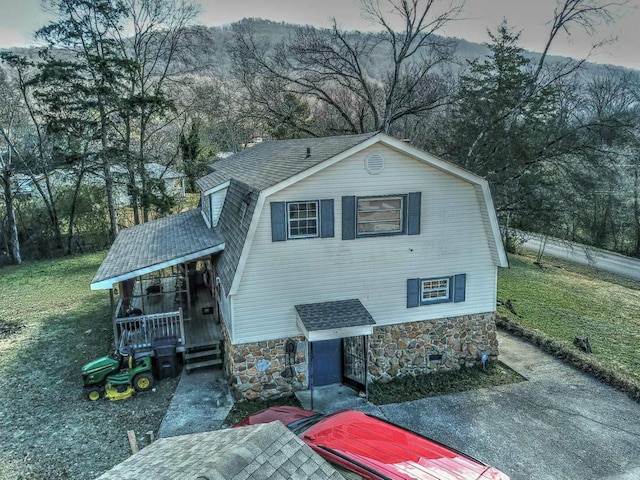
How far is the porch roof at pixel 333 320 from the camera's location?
934 centimetres

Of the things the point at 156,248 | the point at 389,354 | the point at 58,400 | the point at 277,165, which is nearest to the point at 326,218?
the point at 277,165

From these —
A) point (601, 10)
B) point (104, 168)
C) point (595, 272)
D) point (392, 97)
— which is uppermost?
point (601, 10)

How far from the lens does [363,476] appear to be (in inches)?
219

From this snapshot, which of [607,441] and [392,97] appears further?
[392,97]

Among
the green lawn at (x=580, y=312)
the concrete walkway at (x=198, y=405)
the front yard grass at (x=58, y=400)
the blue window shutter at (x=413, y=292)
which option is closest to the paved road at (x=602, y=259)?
the green lawn at (x=580, y=312)

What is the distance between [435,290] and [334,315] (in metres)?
2.92

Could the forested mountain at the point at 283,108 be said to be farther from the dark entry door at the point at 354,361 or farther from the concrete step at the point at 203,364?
the concrete step at the point at 203,364

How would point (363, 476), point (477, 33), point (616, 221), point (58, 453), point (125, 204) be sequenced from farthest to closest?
point (616, 221), point (125, 204), point (477, 33), point (58, 453), point (363, 476)

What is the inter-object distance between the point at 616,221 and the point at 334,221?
94.7 feet

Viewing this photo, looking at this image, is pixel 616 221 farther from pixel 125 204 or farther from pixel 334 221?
pixel 125 204

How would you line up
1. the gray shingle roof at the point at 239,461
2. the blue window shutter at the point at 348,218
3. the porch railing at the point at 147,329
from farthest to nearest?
1. the porch railing at the point at 147,329
2. the blue window shutter at the point at 348,218
3. the gray shingle roof at the point at 239,461

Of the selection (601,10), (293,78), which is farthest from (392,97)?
(601,10)

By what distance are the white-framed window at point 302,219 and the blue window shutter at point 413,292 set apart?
2.69 metres

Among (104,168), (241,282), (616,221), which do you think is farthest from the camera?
(616,221)
